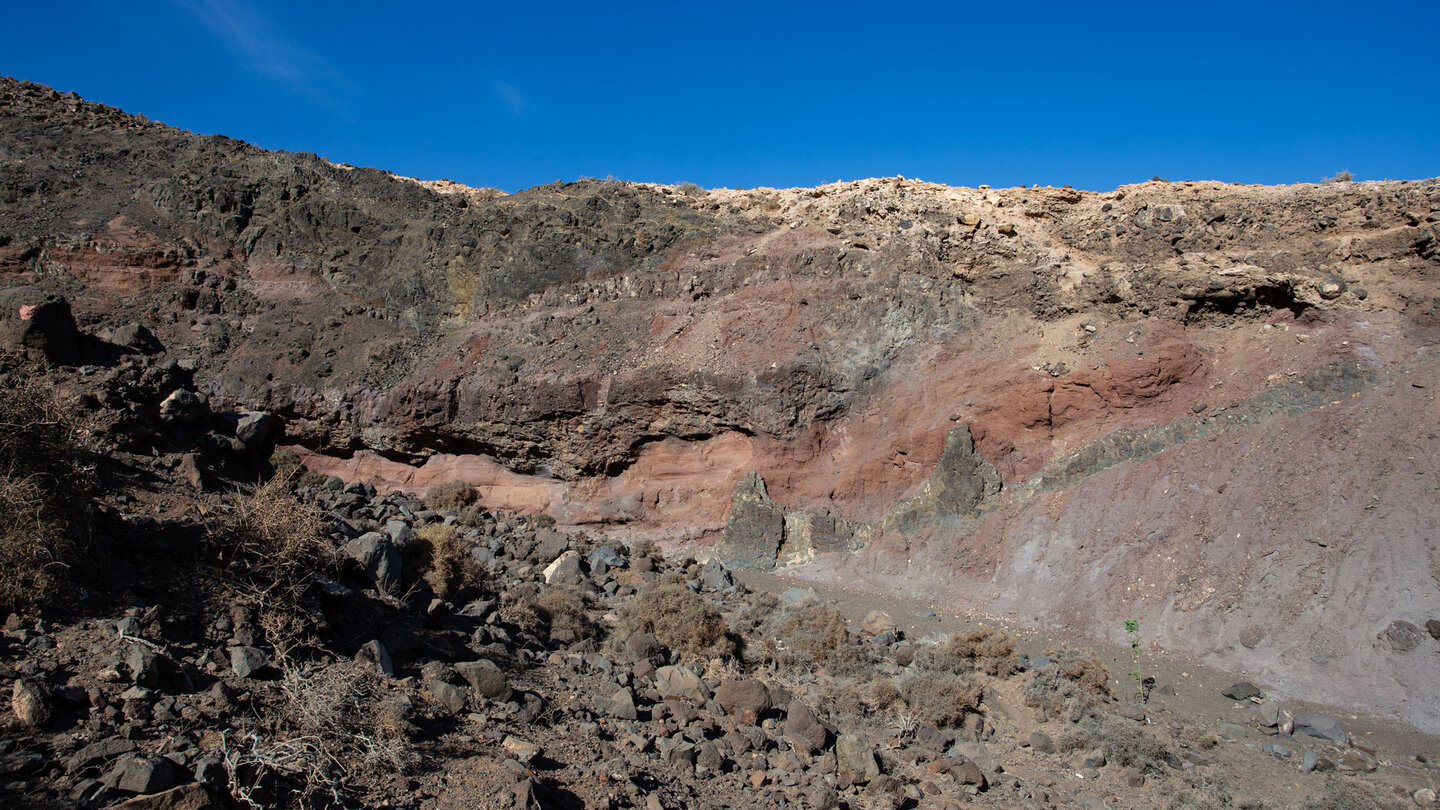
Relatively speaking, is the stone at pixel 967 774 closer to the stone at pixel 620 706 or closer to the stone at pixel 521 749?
the stone at pixel 620 706

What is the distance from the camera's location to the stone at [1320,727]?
723cm

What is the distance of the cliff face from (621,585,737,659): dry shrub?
3416 mm

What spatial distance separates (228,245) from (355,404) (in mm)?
6258

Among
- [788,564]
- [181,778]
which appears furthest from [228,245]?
[181,778]

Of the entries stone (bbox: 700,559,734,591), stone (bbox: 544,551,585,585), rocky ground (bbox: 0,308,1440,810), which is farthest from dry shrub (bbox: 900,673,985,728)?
stone (bbox: 544,551,585,585)

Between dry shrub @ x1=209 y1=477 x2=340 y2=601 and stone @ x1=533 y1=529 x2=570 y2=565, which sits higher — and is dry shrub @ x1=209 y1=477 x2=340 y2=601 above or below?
above

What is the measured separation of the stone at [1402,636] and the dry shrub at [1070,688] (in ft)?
9.00

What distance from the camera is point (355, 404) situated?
15070mm

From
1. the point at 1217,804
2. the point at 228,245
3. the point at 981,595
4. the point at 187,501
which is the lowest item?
the point at 1217,804

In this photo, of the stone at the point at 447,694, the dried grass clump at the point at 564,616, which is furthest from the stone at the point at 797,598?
the stone at the point at 447,694

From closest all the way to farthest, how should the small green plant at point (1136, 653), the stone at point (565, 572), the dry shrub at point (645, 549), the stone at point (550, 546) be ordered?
the small green plant at point (1136, 653), the stone at point (565, 572), the stone at point (550, 546), the dry shrub at point (645, 549)

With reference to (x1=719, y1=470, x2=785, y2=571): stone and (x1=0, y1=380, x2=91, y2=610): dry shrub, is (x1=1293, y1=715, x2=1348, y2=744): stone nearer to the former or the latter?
(x1=719, y1=470, x2=785, y2=571): stone

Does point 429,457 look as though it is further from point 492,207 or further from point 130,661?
point 130,661

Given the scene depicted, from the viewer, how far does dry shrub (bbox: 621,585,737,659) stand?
8.94 m
